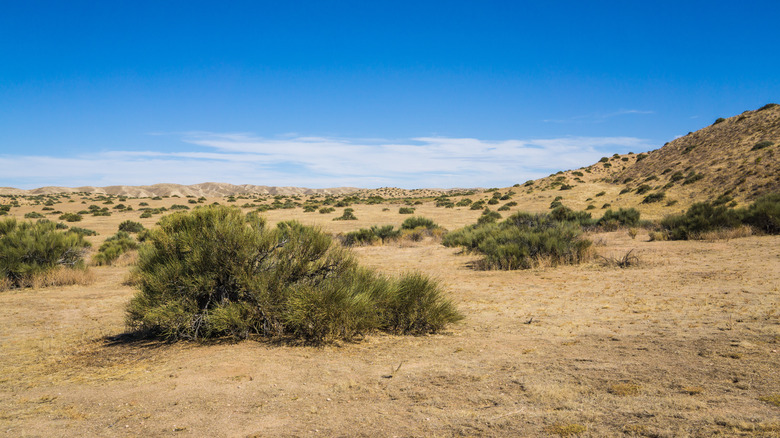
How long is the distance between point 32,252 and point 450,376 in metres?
12.6

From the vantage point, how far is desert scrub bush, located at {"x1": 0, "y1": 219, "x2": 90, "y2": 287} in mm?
11859

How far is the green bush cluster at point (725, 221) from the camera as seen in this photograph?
55.9 ft

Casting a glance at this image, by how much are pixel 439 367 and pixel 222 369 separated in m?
2.59

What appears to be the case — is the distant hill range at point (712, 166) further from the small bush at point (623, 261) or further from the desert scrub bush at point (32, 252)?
the desert scrub bush at point (32, 252)

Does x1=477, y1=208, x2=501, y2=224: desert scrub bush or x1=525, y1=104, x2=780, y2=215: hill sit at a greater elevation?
x1=525, y1=104, x2=780, y2=215: hill

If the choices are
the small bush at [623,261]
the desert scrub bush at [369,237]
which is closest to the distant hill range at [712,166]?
the small bush at [623,261]

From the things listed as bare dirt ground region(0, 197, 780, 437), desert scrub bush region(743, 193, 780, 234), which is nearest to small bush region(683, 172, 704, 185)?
desert scrub bush region(743, 193, 780, 234)

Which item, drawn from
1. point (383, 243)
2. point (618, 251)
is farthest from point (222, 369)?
point (383, 243)

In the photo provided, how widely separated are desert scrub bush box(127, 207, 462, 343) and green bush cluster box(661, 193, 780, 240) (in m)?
14.6

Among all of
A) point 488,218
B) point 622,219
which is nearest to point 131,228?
point 488,218

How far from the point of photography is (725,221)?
17812 mm

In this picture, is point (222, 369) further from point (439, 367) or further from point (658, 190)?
point (658, 190)

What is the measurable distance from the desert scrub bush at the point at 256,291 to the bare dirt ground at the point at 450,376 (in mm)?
340

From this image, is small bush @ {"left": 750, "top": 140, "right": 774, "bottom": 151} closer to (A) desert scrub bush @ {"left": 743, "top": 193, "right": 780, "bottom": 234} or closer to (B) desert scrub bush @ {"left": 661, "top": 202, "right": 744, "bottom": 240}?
(A) desert scrub bush @ {"left": 743, "top": 193, "right": 780, "bottom": 234}
